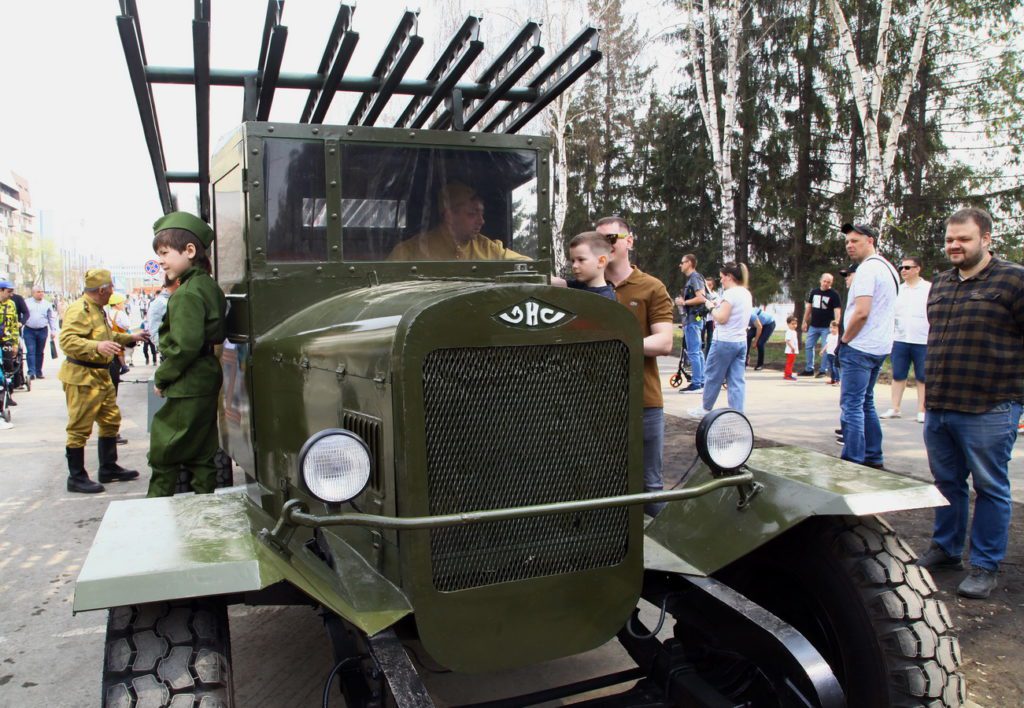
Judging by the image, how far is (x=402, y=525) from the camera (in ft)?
6.59

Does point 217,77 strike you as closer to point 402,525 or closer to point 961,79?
point 402,525

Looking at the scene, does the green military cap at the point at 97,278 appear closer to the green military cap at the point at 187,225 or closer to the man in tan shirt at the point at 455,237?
the green military cap at the point at 187,225

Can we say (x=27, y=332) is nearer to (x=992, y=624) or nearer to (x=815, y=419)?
(x=815, y=419)

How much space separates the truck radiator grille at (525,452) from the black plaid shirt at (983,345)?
7.62 ft

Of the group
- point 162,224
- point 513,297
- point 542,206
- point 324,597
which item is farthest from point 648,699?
point 162,224

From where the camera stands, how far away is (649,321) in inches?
158

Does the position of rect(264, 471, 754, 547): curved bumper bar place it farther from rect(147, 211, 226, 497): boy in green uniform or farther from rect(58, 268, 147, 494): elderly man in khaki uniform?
rect(58, 268, 147, 494): elderly man in khaki uniform

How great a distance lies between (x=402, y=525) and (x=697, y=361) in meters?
9.77

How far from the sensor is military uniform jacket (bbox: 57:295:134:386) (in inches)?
241

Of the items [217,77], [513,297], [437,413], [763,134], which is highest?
[763,134]

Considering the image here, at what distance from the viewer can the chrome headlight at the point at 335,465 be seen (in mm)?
2020

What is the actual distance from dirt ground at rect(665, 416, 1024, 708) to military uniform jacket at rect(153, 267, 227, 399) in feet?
11.7

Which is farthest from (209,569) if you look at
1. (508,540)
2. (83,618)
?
(83,618)

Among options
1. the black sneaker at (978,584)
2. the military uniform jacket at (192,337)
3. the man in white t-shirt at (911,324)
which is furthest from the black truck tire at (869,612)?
the man in white t-shirt at (911,324)
